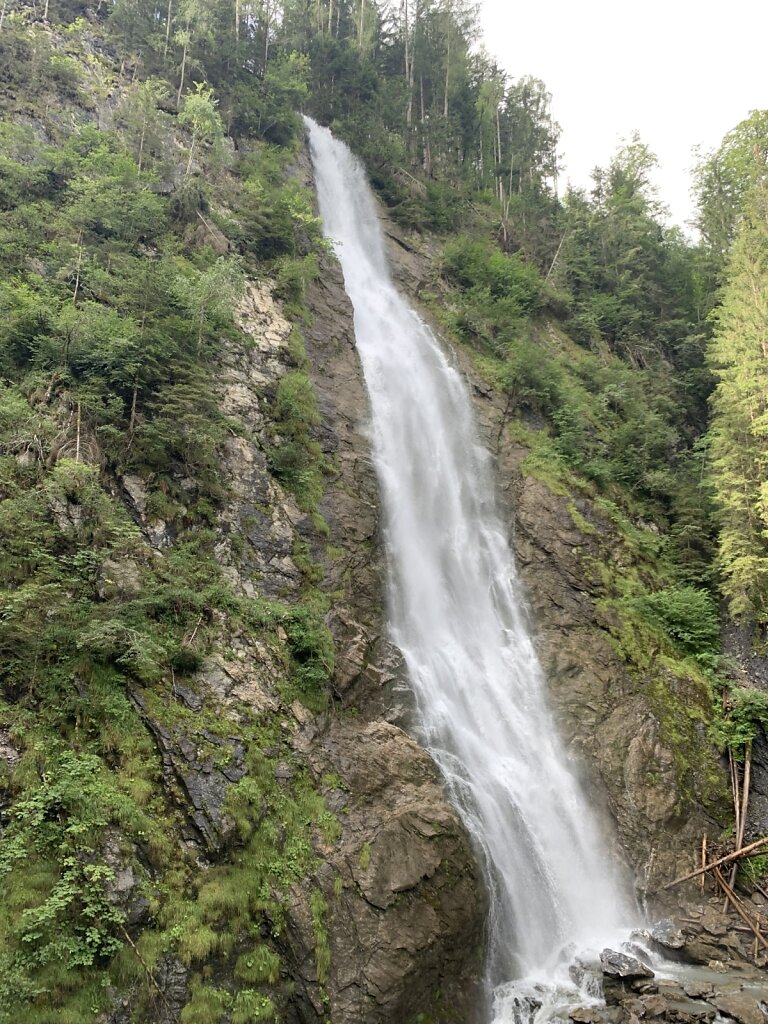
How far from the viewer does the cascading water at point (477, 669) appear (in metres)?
9.91

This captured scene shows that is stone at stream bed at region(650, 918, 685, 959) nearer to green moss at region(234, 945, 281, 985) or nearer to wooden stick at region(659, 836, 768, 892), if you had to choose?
wooden stick at region(659, 836, 768, 892)

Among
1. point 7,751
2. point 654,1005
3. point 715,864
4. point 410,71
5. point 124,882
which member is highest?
point 410,71

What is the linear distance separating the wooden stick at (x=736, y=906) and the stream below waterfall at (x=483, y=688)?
182 centimetres

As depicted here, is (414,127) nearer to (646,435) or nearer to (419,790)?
(646,435)

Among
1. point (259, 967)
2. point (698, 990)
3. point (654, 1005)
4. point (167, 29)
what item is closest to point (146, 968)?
point (259, 967)

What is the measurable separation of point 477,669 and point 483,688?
474 millimetres

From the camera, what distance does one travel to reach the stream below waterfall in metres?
9.54

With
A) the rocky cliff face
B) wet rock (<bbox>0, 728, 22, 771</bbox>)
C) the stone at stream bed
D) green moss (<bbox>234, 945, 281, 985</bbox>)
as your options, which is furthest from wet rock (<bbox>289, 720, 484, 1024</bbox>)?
wet rock (<bbox>0, 728, 22, 771</bbox>)

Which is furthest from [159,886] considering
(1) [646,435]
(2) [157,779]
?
(1) [646,435]

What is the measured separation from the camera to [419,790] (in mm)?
9617

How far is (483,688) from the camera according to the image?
1305 cm

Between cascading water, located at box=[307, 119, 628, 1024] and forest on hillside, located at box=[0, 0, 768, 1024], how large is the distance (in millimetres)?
2354

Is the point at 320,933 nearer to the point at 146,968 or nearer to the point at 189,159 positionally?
the point at 146,968

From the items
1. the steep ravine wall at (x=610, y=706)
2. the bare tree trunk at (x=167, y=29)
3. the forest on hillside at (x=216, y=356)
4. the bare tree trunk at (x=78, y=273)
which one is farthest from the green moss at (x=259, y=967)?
the bare tree trunk at (x=167, y=29)
